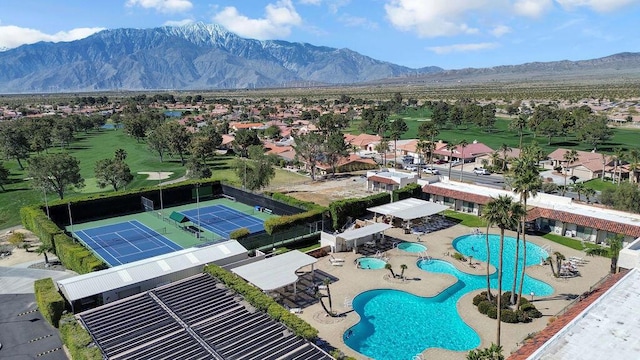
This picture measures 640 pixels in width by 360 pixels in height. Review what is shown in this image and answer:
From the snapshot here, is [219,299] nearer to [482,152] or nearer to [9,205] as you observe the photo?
[9,205]

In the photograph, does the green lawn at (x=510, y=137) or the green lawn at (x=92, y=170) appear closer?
the green lawn at (x=92, y=170)

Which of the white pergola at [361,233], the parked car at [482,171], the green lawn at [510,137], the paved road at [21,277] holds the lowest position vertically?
the paved road at [21,277]

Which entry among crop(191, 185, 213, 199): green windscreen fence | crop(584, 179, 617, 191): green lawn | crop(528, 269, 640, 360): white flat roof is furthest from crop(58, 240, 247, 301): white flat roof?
crop(584, 179, 617, 191): green lawn

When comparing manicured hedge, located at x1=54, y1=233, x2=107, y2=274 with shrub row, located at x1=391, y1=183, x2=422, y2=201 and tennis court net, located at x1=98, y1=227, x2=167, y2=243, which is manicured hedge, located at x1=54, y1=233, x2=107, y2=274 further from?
shrub row, located at x1=391, y1=183, x2=422, y2=201

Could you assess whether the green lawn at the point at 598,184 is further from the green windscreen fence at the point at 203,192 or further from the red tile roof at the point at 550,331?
the green windscreen fence at the point at 203,192

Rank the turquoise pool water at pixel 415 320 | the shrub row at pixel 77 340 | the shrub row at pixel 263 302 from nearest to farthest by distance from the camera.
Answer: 1. the shrub row at pixel 77 340
2. the shrub row at pixel 263 302
3. the turquoise pool water at pixel 415 320

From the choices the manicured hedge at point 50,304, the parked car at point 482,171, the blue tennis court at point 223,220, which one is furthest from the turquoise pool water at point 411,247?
the parked car at point 482,171

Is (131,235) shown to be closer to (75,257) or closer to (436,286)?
(75,257)
